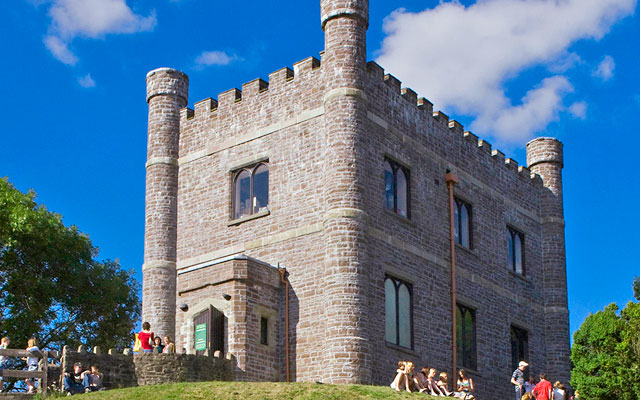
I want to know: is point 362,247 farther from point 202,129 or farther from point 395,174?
point 202,129

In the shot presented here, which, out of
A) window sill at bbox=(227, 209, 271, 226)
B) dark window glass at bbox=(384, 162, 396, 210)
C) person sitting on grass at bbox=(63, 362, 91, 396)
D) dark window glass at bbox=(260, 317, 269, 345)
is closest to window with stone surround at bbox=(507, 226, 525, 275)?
dark window glass at bbox=(384, 162, 396, 210)

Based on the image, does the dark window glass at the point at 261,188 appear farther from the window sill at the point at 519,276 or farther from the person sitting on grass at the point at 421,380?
the window sill at the point at 519,276

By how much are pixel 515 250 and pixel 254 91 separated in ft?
37.4

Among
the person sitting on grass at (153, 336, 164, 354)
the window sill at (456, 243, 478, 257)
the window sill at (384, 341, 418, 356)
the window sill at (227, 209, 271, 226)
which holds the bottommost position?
the person sitting on grass at (153, 336, 164, 354)

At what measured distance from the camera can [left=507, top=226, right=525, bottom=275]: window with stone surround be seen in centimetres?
3975

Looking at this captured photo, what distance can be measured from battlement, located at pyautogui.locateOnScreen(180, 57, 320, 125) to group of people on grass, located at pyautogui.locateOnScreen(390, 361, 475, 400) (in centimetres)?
968

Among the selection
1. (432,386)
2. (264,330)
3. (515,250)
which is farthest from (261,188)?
(515,250)

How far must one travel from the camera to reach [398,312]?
33219mm

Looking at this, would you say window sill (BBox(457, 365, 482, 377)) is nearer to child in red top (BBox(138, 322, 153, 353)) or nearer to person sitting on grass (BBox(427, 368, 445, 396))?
person sitting on grass (BBox(427, 368, 445, 396))

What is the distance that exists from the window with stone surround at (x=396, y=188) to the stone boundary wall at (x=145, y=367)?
7.73m

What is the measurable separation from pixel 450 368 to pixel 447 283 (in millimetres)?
2721

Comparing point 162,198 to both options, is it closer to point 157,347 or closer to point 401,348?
point 157,347

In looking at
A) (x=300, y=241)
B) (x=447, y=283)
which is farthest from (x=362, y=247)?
(x=447, y=283)

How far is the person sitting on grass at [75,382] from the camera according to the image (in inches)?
1062
